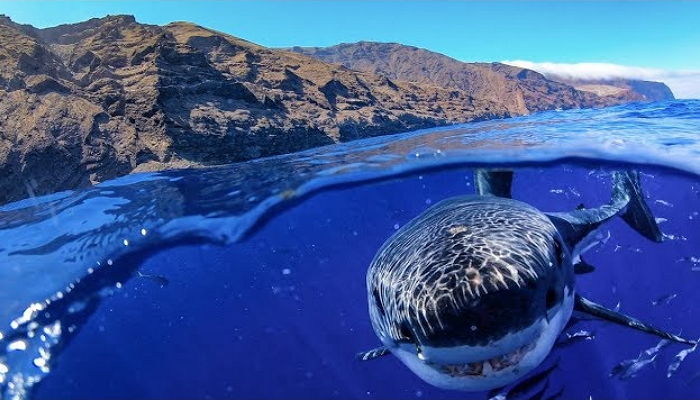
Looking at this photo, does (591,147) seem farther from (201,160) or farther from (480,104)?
(480,104)

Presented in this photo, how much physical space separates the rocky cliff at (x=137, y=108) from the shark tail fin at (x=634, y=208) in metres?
11.5

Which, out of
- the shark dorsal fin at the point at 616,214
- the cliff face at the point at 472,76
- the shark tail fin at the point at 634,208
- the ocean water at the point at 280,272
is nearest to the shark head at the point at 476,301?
the shark dorsal fin at the point at 616,214

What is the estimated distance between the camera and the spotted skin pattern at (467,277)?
2.44 meters

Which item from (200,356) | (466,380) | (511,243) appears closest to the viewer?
(466,380)

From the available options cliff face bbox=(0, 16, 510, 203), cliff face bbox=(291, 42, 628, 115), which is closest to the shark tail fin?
cliff face bbox=(0, 16, 510, 203)

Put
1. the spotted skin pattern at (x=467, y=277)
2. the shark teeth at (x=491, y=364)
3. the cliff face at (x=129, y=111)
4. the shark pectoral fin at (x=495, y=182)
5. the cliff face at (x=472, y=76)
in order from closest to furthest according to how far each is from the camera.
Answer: the spotted skin pattern at (x=467, y=277) → the shark teeth at (x=491, y=364) → the shark pectoral fin at (x=495, y=182) → the cliff face at (x=129, y=111) → the cliff face at (x=472, y=76)

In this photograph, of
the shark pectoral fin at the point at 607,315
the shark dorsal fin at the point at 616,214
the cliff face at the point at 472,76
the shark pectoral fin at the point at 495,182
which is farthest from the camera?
the cliff face at the point at 472,76

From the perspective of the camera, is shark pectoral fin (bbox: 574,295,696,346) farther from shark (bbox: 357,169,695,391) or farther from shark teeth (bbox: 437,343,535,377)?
shark teeth (bbox: 437,343,535,377)

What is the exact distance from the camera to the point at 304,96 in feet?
89.1

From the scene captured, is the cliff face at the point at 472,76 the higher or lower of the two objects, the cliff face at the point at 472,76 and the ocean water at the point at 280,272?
the higher

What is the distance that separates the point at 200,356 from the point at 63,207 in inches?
179

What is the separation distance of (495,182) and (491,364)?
6262 mm

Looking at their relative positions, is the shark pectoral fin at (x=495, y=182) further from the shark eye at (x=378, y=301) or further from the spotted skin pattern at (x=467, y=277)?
the shark eye at (x=378, y=301)

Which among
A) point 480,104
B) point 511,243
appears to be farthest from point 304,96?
point 480,104
